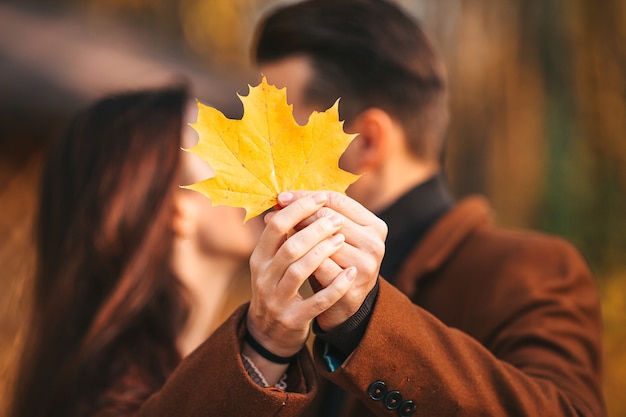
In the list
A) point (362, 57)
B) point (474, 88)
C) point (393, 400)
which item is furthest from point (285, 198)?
point (474, 88)

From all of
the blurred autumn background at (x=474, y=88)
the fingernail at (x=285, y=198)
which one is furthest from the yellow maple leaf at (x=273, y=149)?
the blurred autumn background at (x=474, y=88)

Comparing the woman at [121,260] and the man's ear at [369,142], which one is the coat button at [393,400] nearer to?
the woman at [121,260]

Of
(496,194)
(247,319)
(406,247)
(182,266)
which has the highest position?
(247,319)

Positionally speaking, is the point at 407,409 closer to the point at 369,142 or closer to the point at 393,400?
the point at 393,400

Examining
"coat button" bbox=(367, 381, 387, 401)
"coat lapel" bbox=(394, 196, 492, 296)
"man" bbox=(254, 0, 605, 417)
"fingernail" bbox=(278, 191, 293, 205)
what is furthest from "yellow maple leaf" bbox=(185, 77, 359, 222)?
"coat lapel" bbox=(394, 196, 492, 296)

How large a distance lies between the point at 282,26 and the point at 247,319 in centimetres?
98

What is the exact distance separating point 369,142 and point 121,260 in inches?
29.1

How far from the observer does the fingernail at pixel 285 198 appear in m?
1.00

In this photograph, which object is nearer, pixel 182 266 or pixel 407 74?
pixel 407 74

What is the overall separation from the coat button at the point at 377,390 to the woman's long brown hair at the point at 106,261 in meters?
0.68

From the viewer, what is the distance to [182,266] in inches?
77.3

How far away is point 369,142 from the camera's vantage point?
171cm

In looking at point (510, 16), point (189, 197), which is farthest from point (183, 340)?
point (510, 16)

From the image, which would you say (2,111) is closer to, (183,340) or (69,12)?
(69,12)
